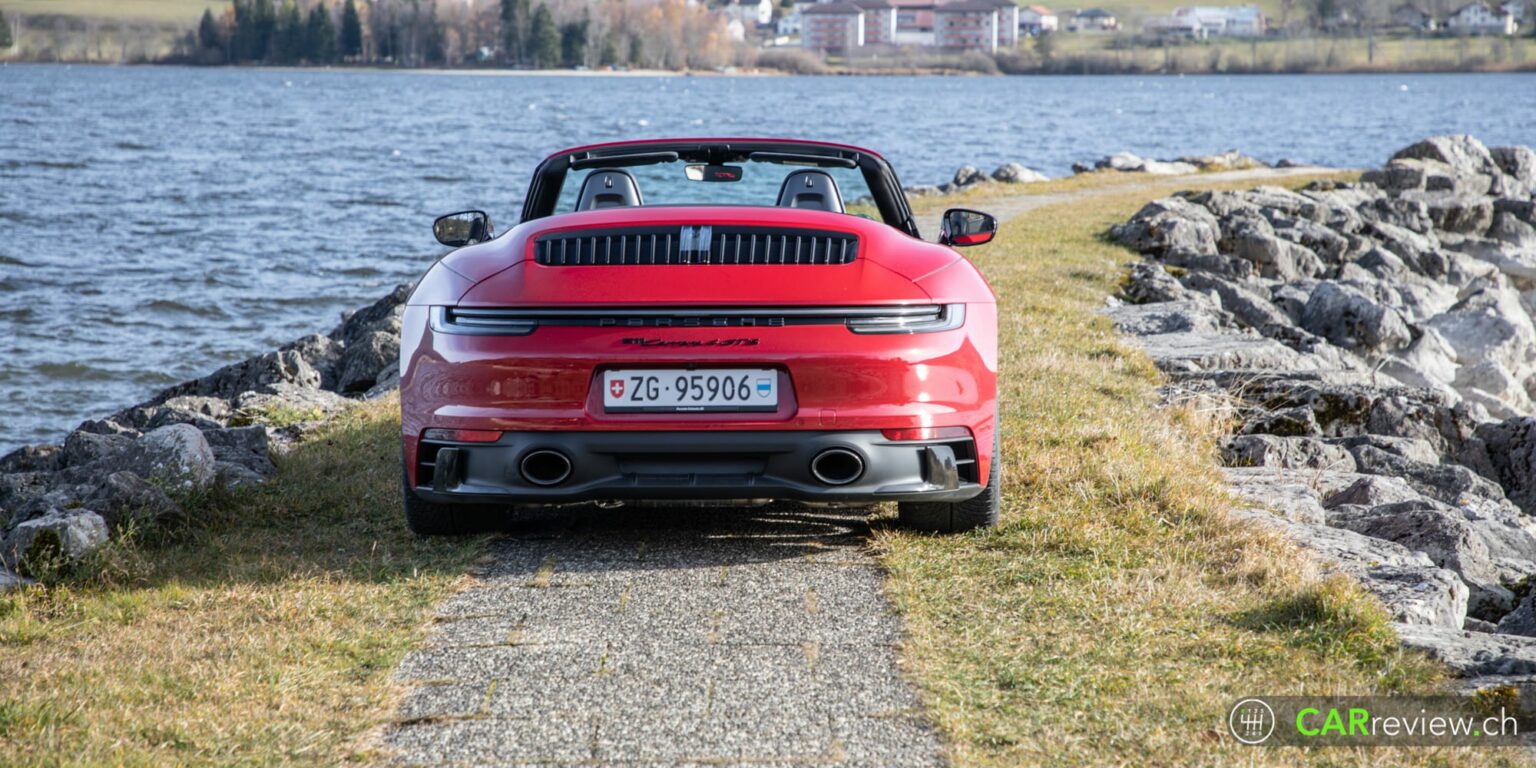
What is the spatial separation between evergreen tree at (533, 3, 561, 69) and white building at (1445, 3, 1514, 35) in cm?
10609

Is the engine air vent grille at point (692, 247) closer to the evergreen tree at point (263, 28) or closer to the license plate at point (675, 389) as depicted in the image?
the license plate at point (675, 389)

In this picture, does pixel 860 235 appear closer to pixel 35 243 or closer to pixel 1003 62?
pixel 35 243

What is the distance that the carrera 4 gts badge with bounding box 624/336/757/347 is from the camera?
445cm

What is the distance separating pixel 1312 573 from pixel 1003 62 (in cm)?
17119

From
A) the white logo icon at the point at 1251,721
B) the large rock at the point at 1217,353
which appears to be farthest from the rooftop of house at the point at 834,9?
the white logo icon at the point at 1251,721

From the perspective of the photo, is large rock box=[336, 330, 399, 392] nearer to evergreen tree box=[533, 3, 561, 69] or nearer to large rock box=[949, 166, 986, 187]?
large rock box=[949, 166, 986, 187]

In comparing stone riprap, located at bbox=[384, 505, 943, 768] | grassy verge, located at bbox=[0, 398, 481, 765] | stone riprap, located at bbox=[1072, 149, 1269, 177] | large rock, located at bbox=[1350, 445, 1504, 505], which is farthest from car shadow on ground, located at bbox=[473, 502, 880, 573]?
stone riprap, located at bbox=[1072, 149, 1269, 177]

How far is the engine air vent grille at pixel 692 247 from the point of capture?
4609 mm

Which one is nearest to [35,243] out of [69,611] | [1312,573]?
[69,611]

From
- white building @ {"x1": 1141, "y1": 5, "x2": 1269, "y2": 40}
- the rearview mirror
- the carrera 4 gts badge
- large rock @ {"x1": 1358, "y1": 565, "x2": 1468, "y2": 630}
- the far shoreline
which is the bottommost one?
large rock @ {"x1": 1358, "y1": 565, "x2": 1468, "y2": 630}

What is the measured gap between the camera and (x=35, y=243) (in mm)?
23328

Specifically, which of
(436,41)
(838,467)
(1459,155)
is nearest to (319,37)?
(436,41)

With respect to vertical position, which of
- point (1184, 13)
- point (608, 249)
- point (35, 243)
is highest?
point (1184, 13)

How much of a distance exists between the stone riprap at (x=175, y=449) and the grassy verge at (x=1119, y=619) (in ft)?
8.94
